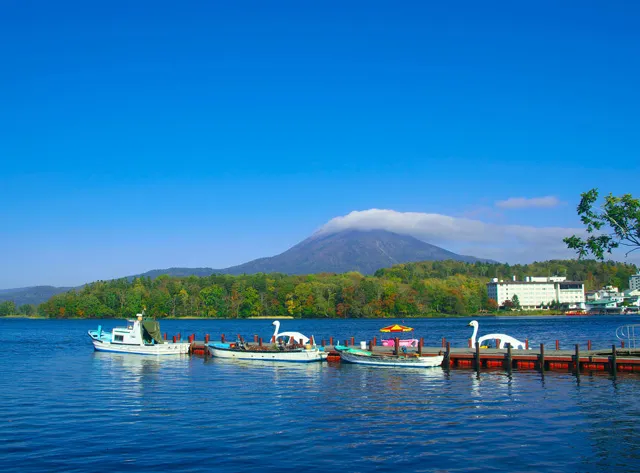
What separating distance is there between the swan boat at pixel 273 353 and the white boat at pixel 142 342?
238 inches

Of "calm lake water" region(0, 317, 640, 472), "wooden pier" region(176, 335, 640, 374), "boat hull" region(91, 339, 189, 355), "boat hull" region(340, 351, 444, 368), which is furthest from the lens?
"boat hull" region(91, 339, 189, 355)

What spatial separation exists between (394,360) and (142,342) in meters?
27.9

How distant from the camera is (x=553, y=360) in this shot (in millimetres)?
45344

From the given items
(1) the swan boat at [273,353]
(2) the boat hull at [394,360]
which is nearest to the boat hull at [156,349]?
(1) the swan boat at [273,353]

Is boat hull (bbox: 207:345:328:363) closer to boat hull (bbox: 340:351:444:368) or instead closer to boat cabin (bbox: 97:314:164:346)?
boat hull (bbox: 340:351:444:368)

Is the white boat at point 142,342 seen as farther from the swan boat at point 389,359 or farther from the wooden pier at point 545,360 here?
the wooden pier at point 545,360

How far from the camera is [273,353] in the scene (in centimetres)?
5341

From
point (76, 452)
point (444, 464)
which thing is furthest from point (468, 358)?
point (76, 452)

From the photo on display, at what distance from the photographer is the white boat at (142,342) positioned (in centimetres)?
6088

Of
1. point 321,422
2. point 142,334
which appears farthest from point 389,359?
point 142,334

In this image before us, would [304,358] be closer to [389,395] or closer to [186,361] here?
[186,361]

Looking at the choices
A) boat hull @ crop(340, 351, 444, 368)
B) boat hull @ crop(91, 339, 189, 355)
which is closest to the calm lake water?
boat hull @ crop(340, 351, 444, 368)

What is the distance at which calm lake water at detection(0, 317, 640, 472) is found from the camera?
21.3m

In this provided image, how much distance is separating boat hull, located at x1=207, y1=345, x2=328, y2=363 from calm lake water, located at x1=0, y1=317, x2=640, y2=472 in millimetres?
6958
